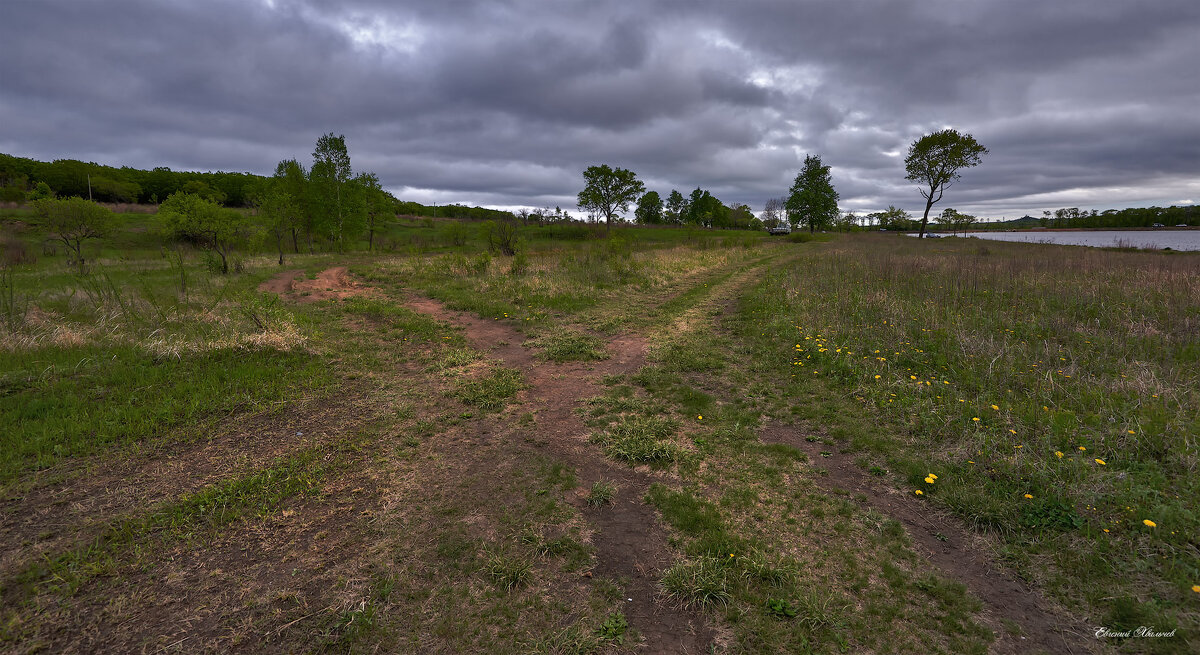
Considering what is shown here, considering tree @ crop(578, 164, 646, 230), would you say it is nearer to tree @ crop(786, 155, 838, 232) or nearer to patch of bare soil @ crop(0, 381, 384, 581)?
tree @ crop(786, 155, 838, 232)

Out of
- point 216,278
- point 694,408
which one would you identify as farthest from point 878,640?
point 216,278

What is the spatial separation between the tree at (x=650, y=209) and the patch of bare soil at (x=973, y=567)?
96751mm

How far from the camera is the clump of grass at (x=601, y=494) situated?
4.14m

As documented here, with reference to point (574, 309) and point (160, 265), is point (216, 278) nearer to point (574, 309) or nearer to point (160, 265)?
point (160, 265)

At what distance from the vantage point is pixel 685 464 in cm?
481

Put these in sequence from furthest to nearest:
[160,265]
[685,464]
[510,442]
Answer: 1. [160,265]
2. [510,442]
3. [685,464]

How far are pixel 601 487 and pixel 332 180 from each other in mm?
45807

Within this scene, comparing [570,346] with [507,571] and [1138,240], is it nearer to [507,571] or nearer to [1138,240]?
[507,571]

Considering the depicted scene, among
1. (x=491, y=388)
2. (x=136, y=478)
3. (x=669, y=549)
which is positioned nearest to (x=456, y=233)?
(x=491, y=388)

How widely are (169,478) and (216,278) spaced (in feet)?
68.1

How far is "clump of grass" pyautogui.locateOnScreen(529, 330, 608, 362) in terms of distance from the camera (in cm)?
888

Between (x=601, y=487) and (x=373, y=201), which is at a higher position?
(x=373, y=201)

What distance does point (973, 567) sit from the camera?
3275mm

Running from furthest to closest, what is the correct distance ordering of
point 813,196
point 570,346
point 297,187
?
point 813,196 → point 297,187 → point 570,346
